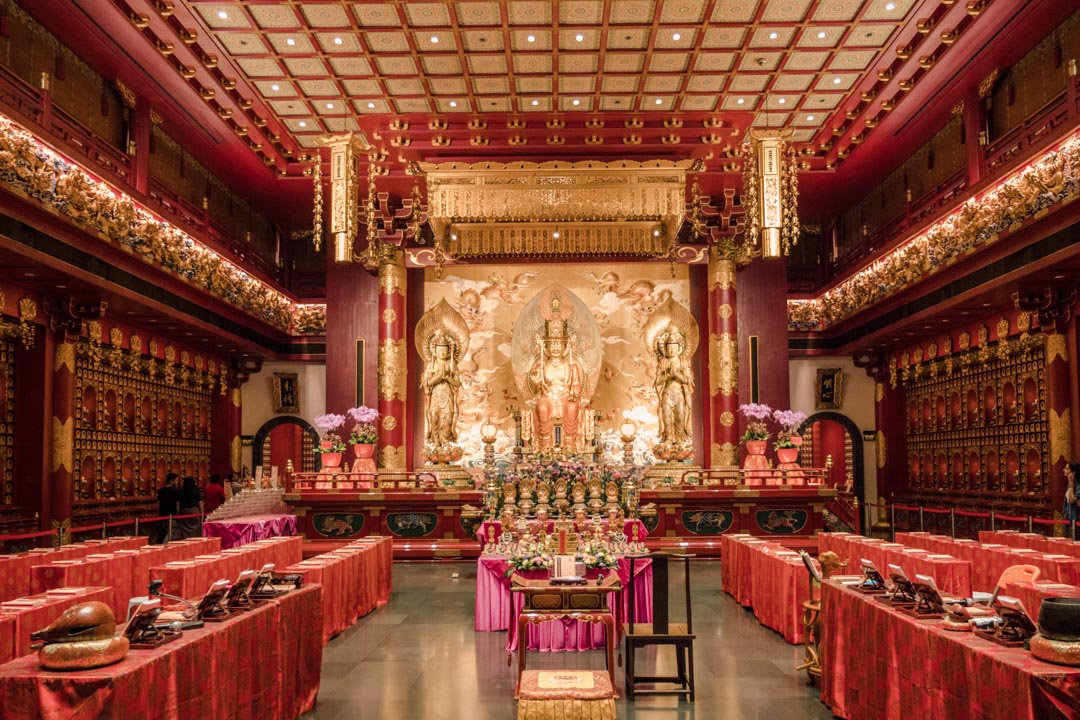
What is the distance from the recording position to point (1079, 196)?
7.80 metres

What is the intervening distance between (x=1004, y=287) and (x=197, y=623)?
29.7 feet

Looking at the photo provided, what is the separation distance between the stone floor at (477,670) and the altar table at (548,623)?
115 millimetres

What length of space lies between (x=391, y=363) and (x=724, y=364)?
5025mm

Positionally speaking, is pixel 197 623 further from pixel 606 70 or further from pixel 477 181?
pixel 477 181

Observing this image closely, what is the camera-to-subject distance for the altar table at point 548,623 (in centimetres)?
555

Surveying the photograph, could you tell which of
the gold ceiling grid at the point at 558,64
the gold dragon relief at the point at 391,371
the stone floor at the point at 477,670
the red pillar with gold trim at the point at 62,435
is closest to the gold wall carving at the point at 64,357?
the red pillar with gold trim at the point at 62,435

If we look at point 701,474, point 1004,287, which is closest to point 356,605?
point 701,474

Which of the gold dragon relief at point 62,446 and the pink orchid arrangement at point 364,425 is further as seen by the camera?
the pink orchid arrangement at point 364,425

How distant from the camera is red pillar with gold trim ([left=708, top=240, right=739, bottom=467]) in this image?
13836 mm

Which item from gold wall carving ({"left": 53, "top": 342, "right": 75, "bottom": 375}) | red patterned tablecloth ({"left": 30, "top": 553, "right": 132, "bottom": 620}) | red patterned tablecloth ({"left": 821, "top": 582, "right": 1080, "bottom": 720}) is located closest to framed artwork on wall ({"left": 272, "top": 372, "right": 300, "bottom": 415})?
gold wall carving ({"left": 53, "top": 342, "right": 75, "bottom": 375})

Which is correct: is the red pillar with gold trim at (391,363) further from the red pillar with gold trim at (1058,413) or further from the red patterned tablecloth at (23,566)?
the red pillar with gold trim at (1058,413)

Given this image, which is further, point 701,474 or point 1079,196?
point 701,474

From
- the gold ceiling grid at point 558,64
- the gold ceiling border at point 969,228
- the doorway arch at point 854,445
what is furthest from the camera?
the doorway arch at point 854,445

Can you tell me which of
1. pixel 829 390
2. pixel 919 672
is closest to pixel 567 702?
pixel 919 672
